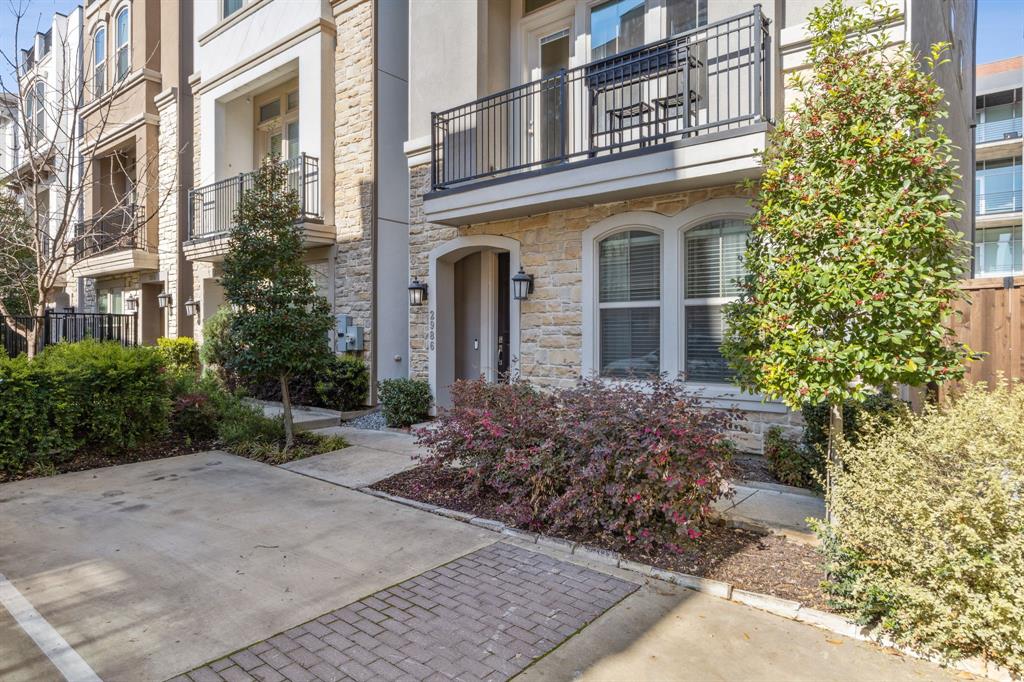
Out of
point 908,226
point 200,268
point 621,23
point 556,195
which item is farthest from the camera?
point 200,268

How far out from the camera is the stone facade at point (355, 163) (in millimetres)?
10539

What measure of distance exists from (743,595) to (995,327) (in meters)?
4.18

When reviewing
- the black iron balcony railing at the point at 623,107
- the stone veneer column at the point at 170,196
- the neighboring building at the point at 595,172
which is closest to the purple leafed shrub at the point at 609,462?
the neighboring building at the point at 595,172

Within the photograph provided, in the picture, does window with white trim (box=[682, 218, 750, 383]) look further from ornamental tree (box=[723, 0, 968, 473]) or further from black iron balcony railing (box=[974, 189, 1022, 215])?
black iron balcony railing (box=[974, 189, 1022, 215])

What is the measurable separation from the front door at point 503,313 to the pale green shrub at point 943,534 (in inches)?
258

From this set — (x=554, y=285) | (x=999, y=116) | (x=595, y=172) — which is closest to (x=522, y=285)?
(x=554, y=285)

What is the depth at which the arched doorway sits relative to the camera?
31.0 feet

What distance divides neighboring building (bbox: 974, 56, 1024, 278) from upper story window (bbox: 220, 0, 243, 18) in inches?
906

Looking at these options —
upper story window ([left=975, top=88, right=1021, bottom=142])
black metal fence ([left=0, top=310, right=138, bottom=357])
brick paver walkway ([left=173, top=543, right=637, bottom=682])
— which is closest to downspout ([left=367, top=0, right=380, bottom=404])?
brick paver walkway ([left=173, top=543, right=637, bottom=682])

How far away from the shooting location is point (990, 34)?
59.3 ft

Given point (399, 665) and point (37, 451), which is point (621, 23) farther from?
point (37, 451)

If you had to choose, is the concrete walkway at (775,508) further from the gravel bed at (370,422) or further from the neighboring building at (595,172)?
the gravel bed at (370,422)

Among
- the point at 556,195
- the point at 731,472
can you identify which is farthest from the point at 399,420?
the point at 731,472

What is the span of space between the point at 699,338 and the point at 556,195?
97.5 inches
